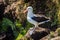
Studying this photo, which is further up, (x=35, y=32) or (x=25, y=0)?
(x=25, y=0)

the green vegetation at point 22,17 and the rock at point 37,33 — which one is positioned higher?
the green vegetation at point 22,17

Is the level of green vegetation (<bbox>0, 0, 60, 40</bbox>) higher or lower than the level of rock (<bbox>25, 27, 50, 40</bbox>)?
higher

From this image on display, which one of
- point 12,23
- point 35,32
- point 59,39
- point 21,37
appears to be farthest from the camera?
point 12,23

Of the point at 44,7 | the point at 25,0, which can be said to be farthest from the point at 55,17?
the point at 25,0

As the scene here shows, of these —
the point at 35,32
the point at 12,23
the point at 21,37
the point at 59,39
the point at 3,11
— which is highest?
the point at 3,11

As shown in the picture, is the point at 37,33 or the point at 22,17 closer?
the point at 37,33

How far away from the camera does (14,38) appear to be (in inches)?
436

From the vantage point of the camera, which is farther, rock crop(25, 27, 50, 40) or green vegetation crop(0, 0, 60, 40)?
green vegetation crop(0, 0, 60, 40)

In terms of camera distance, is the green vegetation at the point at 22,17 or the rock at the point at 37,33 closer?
the rock at the point at 37,33

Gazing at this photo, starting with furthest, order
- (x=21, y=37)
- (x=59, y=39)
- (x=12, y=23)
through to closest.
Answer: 1. (x=12, y=23)
2. (x=21, y=37)
3. (x=59, y=39)

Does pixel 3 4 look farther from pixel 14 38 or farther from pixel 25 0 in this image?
pixel 14 38

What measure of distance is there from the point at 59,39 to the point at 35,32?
133cm

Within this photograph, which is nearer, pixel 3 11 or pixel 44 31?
pixel 44 31

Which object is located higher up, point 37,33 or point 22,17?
point 22,17
